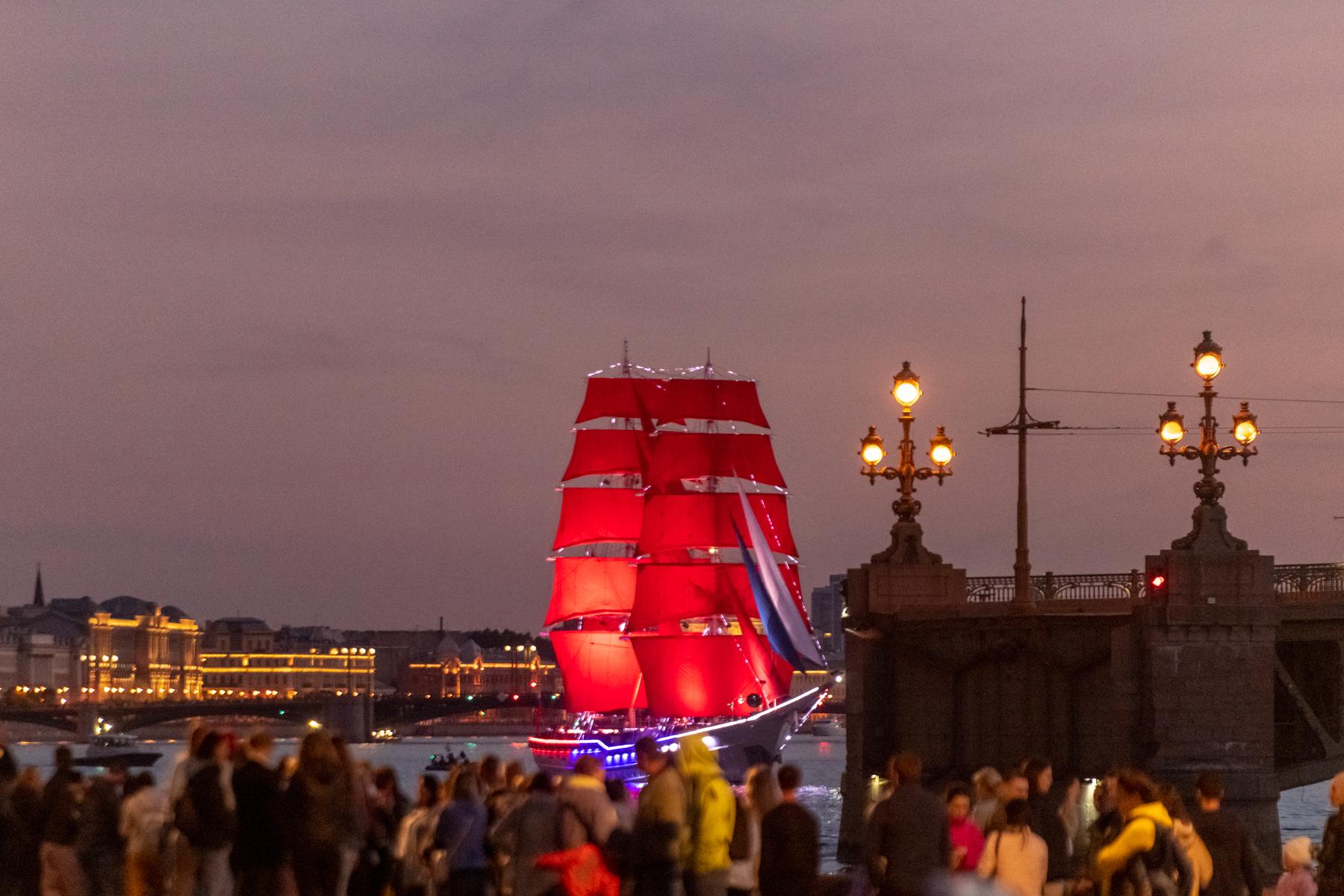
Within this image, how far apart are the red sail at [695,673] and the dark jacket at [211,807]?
3128 inches

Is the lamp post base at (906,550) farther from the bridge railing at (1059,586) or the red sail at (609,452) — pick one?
the red sail at (609,452)

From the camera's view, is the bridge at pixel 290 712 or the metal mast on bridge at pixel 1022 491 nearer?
the metal mast on bridge at pixel 1022 491

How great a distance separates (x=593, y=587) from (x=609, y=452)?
246 inches

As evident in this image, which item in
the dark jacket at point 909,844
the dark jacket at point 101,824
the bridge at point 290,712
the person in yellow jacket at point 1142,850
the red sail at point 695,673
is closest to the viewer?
the dark jacket at point 909,844

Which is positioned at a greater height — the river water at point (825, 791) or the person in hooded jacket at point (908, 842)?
the person in hooded jacket at point (908, 842)

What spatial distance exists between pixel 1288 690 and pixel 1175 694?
10.1 ft

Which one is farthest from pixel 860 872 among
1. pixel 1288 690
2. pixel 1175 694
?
pixel 1288 690

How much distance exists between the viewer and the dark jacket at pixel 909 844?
45.7ft

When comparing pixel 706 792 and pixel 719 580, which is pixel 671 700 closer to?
pixel 719 580

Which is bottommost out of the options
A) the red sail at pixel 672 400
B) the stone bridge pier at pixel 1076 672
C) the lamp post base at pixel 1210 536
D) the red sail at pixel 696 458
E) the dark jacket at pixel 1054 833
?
the dark jacket at pixel 1054 833

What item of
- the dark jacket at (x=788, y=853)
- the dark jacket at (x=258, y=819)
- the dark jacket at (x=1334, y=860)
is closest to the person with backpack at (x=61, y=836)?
the dark jacket at (x=258, y=819)

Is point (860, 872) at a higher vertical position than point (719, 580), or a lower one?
lower

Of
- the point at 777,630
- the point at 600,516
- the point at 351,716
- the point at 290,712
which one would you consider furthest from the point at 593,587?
the point at 351,716

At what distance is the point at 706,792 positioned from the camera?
1551 cm
